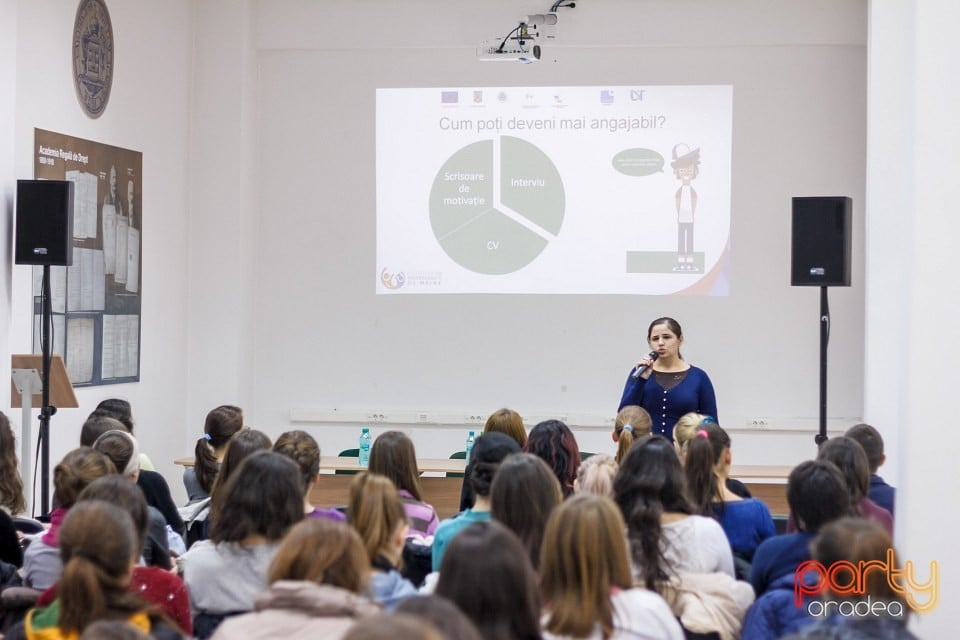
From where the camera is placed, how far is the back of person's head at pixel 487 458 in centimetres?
355

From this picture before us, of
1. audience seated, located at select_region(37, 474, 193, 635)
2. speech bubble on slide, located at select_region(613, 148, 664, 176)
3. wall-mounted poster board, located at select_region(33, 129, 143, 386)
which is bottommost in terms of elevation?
audience seated, located at select_region(37, 474, 193, 635)

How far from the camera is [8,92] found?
17.0 ft

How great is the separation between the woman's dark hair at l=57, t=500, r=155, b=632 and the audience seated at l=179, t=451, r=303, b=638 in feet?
1.89

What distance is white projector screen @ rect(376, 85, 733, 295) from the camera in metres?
7.70

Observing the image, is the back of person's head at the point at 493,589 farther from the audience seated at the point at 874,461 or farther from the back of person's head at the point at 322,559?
the audience seated at the point at 874,461

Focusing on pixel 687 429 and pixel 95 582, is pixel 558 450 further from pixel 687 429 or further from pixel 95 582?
pixel 95 582

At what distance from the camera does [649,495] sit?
3104mm

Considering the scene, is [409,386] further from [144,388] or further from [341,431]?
[144,388]

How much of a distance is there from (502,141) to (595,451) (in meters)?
2.32

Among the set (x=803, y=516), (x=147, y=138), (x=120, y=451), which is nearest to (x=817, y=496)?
(x=803, y=516)

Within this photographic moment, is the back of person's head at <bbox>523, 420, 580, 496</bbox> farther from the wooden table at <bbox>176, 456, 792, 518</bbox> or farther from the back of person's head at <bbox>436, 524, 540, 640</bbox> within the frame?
the back of person's head at <bbox>436, 524, 540, 640</bbox>

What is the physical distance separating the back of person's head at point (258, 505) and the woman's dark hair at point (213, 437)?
1.79 metres

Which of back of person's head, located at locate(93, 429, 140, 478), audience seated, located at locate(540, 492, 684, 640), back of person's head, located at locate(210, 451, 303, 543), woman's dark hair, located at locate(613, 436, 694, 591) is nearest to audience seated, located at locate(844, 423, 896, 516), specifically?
Answer: woman's dark hair, located at locate(613, 436, 694, 591)

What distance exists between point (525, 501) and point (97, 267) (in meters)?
4.68
